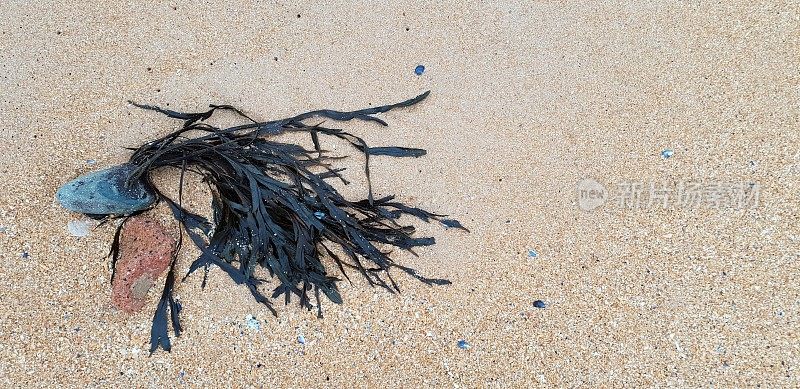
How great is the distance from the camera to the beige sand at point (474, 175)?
6.87 ft

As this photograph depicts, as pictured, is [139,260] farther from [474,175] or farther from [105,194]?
[474,175]

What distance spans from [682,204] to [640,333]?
20.9 inches

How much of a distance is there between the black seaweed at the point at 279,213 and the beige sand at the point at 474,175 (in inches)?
2.6

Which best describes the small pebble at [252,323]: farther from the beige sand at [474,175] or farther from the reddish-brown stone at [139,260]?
the reddish-brown stone at [139,260]

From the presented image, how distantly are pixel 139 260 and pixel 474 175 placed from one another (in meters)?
1.36

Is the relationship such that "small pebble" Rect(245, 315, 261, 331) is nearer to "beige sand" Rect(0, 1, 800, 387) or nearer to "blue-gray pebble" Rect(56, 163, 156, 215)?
"beige sand" Rect(0, 1, 800, 387)

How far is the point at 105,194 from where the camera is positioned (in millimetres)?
2135

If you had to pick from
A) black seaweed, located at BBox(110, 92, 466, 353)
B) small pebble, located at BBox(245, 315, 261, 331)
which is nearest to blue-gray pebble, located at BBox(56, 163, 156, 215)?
black seaweed, located at BBox(110, 92, 466, 353)

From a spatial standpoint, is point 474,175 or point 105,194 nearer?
point 105,194

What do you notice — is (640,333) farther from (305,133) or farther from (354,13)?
(354,13)

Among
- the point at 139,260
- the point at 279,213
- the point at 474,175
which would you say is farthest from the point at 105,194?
the point at 474,175

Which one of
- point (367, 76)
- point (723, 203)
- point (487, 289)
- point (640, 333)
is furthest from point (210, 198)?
point (723, 203)

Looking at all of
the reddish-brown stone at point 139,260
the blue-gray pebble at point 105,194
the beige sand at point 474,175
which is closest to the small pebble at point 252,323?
the beige sand at point 474,175

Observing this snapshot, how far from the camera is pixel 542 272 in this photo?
2160 millimetres
